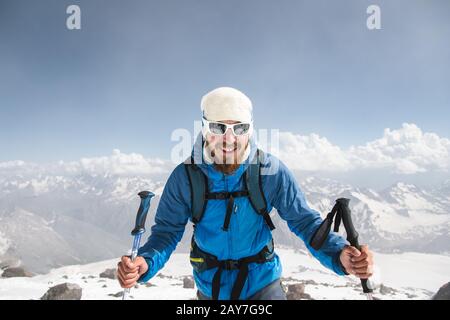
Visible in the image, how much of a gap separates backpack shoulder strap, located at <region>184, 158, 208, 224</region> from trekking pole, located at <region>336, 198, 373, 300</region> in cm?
146

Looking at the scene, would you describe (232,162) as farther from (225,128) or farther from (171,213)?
Result: (171,213)

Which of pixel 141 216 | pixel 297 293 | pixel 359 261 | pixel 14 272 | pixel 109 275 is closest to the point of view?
pixel 359 261

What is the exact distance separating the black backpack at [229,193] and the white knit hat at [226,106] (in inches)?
25.5

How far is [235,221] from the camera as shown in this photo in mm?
3479

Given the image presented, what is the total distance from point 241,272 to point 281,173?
4.00 ft

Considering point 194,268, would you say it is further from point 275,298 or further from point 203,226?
point 275,298

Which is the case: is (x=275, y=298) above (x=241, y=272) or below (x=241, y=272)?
below

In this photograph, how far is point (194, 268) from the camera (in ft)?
12.3

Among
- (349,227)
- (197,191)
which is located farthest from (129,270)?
(349,227)

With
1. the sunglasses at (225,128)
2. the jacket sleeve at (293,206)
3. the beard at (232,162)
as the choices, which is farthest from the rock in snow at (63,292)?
the jacket sleeve at (293,206)

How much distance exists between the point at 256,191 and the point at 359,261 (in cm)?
125

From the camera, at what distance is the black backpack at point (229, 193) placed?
346 centimetres

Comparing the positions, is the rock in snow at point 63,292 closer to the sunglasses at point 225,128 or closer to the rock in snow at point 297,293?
the rock in snow at point 297,293
